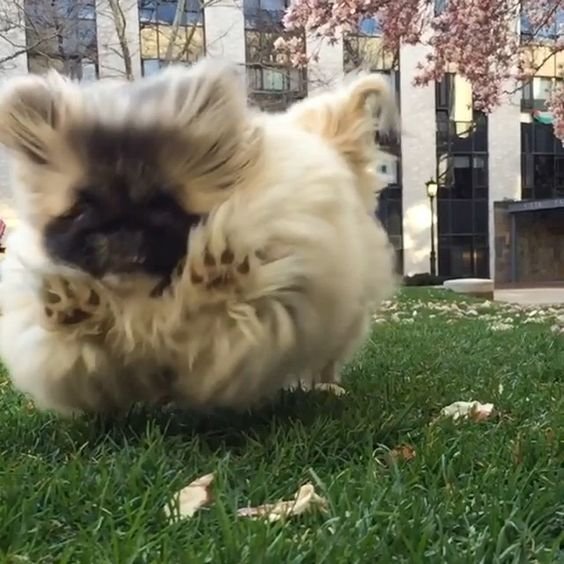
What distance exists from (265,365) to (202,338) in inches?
8.0

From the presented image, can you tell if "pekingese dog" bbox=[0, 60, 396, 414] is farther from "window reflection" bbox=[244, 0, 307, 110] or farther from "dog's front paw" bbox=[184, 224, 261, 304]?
"window reflection" bbox=[244, 0, 307, 110]

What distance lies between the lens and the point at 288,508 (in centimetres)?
163

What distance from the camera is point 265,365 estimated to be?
2238mm

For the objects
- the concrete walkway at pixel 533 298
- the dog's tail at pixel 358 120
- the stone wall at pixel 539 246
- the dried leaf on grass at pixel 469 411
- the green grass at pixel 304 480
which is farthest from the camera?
the stone wall at pixel 539 246

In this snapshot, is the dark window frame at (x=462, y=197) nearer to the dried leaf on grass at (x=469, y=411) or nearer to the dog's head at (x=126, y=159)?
the dried leaf on grass at (x=469, y=411)

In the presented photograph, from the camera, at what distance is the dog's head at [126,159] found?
6.84 feet

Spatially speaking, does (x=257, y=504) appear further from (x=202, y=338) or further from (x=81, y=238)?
(x=81, y=238)

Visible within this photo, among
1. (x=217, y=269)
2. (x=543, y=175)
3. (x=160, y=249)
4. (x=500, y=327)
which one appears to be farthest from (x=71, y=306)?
(x=543, y=175)

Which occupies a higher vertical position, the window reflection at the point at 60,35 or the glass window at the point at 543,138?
the window reflection at the point at 60,35

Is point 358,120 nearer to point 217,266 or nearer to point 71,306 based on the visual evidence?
point 217,266

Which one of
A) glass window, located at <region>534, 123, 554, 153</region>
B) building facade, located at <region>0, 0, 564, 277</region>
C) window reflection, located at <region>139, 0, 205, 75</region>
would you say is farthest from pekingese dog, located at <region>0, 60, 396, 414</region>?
glass window, located at <region>534, 123, 554, 153</region>

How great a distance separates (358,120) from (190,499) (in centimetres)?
198

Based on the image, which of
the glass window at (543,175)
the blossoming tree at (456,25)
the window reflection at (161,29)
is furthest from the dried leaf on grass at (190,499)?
the glass window at (543,175)

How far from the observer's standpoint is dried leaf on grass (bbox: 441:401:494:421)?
8.16 ft
